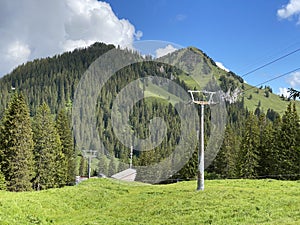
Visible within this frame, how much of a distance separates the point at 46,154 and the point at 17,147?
7090 mm

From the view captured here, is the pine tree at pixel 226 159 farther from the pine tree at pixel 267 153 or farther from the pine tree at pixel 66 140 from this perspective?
the pine tree at pixel 66 140

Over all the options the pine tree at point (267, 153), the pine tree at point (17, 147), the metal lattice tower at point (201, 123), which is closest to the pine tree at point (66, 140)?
the pine tree at point (17, 147)

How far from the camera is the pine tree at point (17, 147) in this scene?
39.3 meters

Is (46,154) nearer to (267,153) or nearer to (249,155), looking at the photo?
(249,155)

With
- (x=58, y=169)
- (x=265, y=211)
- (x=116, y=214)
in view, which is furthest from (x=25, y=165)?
(x=265, y=211)

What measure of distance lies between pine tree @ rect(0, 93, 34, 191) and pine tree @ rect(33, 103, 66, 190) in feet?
13.7

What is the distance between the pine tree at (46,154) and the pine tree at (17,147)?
4.19 m

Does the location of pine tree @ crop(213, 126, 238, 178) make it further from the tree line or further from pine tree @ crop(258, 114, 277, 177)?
the tree line

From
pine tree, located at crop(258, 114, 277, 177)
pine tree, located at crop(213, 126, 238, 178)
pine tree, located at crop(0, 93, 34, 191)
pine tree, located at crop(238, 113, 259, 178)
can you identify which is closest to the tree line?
pine tree, located at crop(0, 93, 34, 191)

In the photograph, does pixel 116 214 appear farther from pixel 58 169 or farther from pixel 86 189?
pixel 58 169

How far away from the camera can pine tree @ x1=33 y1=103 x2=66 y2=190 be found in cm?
4647

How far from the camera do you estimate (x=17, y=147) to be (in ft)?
132

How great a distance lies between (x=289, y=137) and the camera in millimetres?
43562

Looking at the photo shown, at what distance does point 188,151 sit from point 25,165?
30.1m
